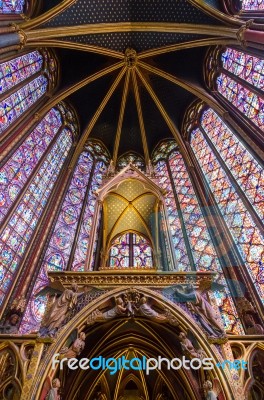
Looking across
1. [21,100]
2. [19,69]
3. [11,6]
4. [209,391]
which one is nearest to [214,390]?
[209,391]

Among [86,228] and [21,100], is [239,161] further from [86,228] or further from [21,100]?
[21,100]

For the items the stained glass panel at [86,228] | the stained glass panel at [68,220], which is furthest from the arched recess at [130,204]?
the stained glass panel at [68,220]

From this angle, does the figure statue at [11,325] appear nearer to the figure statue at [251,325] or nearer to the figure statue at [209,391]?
the figure statue at [209,391]

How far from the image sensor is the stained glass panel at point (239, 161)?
375 inches

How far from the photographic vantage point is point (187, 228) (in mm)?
11523

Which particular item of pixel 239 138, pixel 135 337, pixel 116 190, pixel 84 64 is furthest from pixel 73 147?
pixel 135 337

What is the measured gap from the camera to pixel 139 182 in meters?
9.11

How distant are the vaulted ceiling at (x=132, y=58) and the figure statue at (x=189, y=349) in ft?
30.0

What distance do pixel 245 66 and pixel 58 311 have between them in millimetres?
9505

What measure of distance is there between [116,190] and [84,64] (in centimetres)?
756

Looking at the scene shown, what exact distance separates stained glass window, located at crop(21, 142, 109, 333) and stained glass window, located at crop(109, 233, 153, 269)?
96cm

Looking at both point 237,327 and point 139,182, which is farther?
point 139,182

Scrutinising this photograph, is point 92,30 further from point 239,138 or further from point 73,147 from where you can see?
point 239,138

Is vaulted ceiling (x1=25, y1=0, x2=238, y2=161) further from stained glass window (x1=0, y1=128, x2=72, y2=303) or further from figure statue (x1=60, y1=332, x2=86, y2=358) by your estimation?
figure statue (x1=60, y1=332, x2=86, y2=358)
